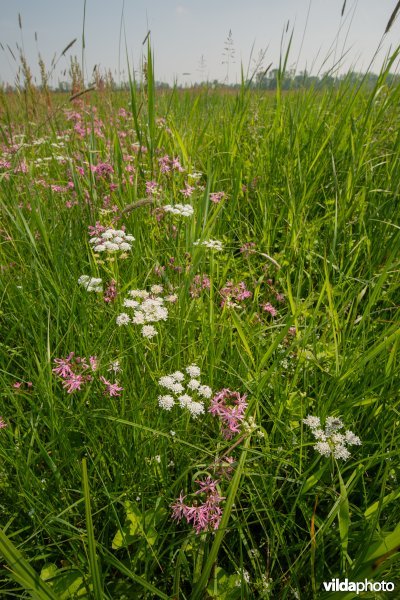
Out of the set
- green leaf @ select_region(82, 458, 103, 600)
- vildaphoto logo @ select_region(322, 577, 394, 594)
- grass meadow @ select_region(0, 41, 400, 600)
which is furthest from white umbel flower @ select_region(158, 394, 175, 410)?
vildaphoto logo @ select_region(322, 577, 394, 594)

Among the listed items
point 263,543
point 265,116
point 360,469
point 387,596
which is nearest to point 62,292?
point 263,543

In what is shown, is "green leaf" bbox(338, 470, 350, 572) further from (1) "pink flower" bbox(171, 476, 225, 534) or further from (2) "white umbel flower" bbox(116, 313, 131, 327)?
(2) "white umbel flower" bbox(116, 313, 131, 327)

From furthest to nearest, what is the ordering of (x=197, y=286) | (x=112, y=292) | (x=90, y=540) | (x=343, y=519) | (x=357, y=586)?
(x=197, y=286) → (x=112, y=292) → (x=343, y=519) → (x=357, y=586) → (x=90, y=540)

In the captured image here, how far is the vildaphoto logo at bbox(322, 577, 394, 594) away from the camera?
93 centimetres

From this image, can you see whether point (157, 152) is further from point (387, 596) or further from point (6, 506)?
point (387, 596)

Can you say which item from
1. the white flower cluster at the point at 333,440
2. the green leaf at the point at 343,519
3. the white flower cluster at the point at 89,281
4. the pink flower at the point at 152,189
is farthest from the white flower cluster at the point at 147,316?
the pink flower at the point at 152,189

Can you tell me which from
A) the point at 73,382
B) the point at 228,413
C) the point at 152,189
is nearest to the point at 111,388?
the point at 73,382

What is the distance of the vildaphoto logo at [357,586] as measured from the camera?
0.93 m

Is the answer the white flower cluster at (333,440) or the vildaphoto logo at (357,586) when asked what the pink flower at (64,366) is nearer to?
the white flower cluster at (333,440)

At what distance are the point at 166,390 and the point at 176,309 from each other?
0.41 m

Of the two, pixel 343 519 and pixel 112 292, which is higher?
pixel 112 292

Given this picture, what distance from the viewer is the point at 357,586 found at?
3.05ft

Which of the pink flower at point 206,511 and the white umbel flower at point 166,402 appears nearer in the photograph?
the pink flower at point 206,511

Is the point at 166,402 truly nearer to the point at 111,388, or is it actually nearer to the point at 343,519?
the point at 111,388
